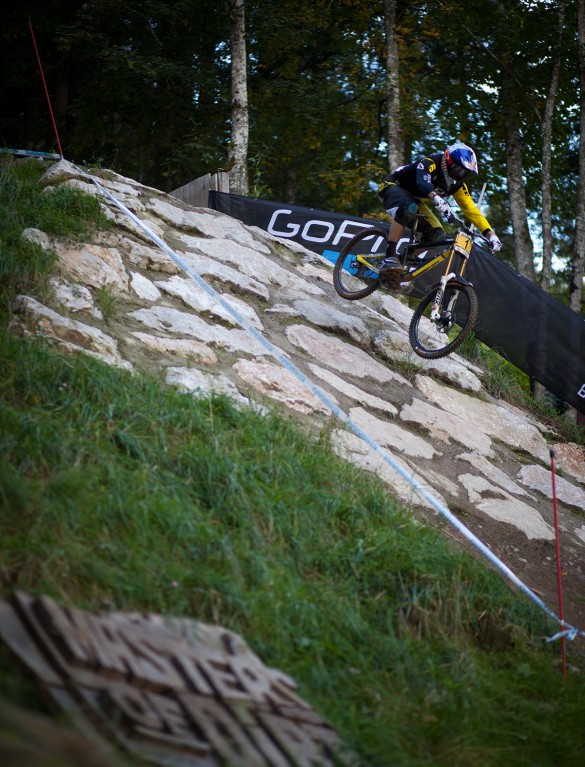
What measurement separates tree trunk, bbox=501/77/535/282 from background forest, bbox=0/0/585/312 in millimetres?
35

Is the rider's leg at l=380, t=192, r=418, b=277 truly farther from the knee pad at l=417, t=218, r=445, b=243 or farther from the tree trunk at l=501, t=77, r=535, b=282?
the tree trunk at l=501, t=77, r=535, b=282

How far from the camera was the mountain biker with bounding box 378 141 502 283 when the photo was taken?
767 cm

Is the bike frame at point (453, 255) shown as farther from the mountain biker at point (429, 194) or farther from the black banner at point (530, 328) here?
the black banner at point (530, 328)

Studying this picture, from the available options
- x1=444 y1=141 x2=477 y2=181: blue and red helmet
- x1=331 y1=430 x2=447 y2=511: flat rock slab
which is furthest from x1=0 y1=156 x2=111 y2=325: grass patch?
x1=444 y1=141 x2=477 y2=181: blue and red helmet

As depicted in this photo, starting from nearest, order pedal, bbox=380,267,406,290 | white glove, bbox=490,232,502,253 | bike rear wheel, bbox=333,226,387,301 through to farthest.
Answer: white glove, bbox=490,232,502,253
pedal, bbox=380,267,406,290
bike rear wheel, bbox=333,226,387,301

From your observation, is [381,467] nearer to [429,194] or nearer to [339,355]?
[339,355]

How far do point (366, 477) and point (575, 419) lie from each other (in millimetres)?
6164

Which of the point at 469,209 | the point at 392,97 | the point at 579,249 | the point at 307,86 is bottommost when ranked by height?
the point at 469,209

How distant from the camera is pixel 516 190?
15.6 m

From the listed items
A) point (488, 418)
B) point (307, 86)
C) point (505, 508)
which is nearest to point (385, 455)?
point (505, 508)

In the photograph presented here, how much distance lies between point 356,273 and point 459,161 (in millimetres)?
1968

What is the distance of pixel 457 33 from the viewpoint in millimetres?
17500

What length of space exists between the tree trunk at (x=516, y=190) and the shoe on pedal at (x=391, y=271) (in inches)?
262

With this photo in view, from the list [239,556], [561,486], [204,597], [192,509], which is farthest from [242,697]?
[561,486]
